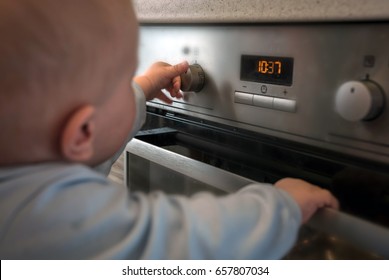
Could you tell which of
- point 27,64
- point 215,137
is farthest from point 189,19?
point 27,64

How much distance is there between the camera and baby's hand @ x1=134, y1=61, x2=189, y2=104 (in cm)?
57

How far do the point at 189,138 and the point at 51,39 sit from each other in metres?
0.30

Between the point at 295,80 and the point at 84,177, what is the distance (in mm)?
229

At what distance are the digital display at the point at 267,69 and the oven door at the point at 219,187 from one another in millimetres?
110

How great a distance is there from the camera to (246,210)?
→ 0.40m

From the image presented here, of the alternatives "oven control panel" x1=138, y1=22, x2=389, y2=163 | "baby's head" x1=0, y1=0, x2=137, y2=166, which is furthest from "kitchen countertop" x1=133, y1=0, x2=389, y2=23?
Answer: "baby's head" x1=0, y1=0, x2=137, y2=166

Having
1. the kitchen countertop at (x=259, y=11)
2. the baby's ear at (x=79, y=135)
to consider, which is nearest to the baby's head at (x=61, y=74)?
the baby's ear at (x=79, y=135)

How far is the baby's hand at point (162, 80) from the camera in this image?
569 millimetres

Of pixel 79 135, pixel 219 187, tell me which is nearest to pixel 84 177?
pixel 79 135

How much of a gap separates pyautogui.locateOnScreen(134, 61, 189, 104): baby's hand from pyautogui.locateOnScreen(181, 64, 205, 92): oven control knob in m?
0.01

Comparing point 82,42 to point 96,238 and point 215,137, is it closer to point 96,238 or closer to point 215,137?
point 96,238

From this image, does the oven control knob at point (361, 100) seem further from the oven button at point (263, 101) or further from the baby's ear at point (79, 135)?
the baby's ear at point (79, 135)
